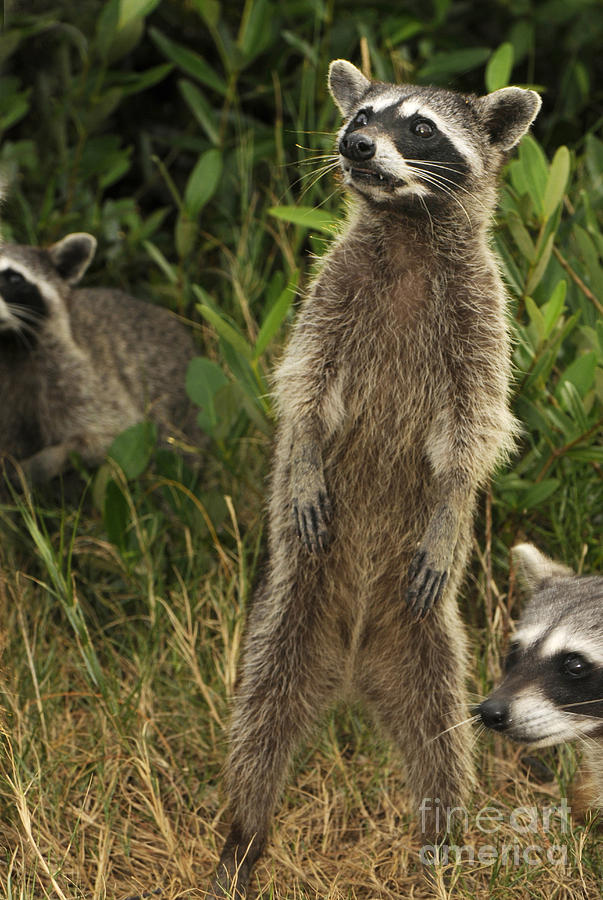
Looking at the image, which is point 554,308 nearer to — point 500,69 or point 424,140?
point 424,140

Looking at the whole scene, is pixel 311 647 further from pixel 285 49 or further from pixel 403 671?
pixel 285 49

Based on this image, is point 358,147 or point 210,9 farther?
point 210,9

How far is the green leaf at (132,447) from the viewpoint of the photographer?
4383mm

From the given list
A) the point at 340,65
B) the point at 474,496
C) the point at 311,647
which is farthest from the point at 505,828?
the point at 340,65

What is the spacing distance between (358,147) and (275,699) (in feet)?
5.47

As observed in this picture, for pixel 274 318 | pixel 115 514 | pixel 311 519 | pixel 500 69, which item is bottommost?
pixel 115 514

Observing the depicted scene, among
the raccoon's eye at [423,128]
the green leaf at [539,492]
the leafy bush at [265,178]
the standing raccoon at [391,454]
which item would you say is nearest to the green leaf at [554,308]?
the leafy bush at [265,178]

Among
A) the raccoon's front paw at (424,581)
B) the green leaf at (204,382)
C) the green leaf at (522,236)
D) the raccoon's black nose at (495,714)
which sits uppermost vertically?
the green leaf at (522,236)

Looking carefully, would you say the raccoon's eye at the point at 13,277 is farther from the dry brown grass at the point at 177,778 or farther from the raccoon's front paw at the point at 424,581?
the raccoon's front paw at the point at 424,581

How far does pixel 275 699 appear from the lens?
11.2 ft

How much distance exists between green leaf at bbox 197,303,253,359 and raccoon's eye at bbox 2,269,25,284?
1.63m

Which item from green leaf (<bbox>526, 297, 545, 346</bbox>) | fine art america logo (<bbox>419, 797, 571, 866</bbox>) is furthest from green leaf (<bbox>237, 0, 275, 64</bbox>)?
fine art america logo (<bbox>419, 797, 571, 866</bbox>)

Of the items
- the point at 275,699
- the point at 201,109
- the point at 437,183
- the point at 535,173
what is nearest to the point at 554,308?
the point at 535,173

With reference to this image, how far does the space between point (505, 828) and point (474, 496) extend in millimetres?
1063
